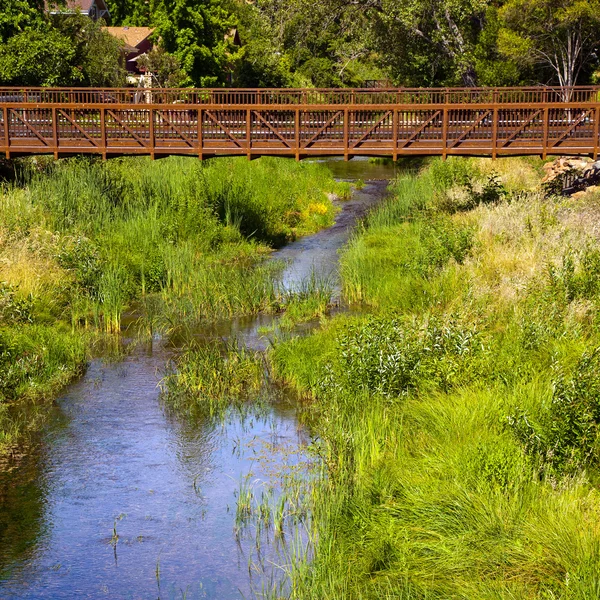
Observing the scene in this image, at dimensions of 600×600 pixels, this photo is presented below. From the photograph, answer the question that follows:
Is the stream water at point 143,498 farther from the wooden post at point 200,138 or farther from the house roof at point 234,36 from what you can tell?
the house roof at point 234,36

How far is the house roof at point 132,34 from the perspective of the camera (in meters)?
68.9

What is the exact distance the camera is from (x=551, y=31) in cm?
3697

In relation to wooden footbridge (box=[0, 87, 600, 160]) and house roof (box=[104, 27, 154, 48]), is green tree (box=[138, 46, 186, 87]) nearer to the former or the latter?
house roof (box=[104, 27, 154, 48])

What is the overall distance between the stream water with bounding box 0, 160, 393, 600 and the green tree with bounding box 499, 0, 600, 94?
25.0 m

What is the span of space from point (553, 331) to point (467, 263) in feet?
15.8

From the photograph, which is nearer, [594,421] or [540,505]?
[540,505]

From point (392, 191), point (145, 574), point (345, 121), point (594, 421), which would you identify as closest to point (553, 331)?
point (594, 421)

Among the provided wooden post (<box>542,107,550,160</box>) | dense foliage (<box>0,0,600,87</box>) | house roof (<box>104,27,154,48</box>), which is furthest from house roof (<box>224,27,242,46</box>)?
wooden post (<box>542,107,550,160</box>)

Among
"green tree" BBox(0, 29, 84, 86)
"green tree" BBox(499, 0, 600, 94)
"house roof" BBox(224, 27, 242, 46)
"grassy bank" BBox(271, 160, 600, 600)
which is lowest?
"grassy bank" BBox(271, 160, 600, 600)

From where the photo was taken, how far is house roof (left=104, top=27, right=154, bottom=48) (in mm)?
68875

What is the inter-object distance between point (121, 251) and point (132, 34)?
52.6 metres

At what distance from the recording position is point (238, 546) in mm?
10398

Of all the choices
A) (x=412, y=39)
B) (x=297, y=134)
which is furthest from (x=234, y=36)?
(x=297, y=134)

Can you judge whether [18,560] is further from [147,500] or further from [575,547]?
[575,547]
